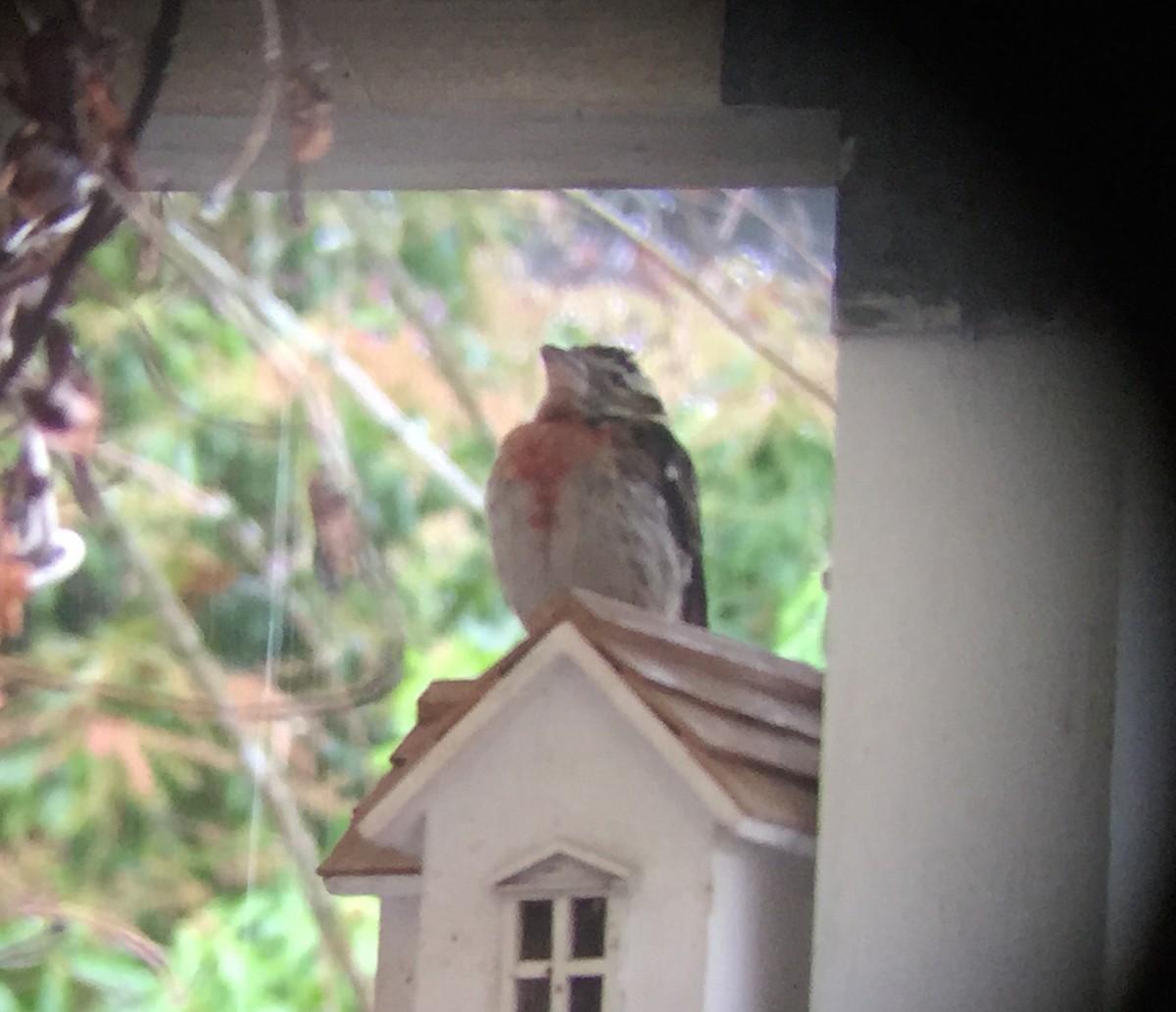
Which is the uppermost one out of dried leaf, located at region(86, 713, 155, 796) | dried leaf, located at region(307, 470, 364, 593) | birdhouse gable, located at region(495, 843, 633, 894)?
dried leaf, located at region(307, 470, 364, 593)

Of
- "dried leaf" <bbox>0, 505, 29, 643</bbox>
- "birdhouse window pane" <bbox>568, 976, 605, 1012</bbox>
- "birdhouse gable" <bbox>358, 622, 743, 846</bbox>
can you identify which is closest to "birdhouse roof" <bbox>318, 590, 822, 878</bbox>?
"birdhouse gable" <bbox>358, 622, 743, 846</bbox>

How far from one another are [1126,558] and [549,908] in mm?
330

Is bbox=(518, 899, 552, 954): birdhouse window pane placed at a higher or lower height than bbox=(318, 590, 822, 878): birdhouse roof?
lower

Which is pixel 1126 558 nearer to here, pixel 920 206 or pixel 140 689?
pixel 920 206

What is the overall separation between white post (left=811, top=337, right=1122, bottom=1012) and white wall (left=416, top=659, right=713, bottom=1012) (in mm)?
73

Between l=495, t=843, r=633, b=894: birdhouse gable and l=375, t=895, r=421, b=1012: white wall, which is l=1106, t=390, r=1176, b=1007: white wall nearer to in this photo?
l=495, t=843, r=633, b=894: birdhouse gable

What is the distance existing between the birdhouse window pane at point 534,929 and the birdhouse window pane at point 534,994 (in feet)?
0.04

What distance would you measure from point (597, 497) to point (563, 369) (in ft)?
0.26

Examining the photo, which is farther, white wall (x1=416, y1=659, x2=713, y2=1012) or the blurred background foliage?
the blurred background foliage

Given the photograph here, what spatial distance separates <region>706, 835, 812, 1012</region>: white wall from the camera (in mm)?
715

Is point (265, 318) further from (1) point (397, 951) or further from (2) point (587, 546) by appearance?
(1) point (397, 951)

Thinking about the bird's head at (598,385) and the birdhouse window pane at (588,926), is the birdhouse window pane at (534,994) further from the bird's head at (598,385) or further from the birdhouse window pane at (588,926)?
the bird's head at (598,385)

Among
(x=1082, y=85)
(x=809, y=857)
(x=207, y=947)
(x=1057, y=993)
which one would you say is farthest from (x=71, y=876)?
(x=1082, y=85)

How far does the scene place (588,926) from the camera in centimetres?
73
